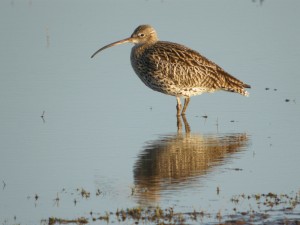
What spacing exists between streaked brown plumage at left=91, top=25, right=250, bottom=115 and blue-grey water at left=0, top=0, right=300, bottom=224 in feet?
1.29

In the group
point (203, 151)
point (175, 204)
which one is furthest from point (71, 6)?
point (175, 204)

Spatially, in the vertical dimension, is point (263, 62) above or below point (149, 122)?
above

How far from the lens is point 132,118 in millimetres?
14742

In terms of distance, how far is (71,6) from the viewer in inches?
1060

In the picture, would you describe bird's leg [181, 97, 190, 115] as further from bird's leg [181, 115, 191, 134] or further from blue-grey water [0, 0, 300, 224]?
bird's leg [181, 115, 191, 134]

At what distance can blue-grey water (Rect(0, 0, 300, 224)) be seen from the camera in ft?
33.7

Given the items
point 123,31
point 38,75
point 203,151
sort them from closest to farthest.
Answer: point 203,151, point 38,75, point 123,31

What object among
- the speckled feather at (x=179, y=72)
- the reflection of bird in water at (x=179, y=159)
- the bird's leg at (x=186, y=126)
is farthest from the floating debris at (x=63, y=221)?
the speckled feather at (x=179, y=72)

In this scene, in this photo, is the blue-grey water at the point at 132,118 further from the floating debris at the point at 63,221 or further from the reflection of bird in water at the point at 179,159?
the floating debris at the point at 63,221

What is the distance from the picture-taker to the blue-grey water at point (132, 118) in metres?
10.3

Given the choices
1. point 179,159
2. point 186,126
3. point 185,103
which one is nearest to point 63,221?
point 179,159

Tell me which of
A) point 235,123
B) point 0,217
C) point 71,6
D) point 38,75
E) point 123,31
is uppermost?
point 71,6

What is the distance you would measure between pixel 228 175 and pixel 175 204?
1.56 meters

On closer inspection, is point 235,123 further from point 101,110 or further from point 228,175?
point 228,175
